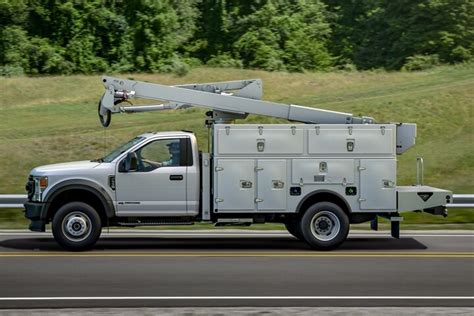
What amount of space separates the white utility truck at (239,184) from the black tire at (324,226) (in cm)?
2

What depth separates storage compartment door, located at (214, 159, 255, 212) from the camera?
15297mm

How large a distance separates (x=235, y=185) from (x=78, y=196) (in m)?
2.50

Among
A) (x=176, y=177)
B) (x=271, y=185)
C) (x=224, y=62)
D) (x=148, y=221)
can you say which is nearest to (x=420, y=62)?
(x=224, y=62)

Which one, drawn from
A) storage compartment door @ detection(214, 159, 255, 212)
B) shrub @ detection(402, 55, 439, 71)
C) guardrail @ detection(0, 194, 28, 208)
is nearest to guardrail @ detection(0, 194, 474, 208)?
guardrail @ detection(0, 194, 28, 208)

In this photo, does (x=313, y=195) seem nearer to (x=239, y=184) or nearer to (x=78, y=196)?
(x=239, y=184)

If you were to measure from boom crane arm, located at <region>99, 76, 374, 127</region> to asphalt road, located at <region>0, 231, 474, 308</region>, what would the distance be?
2.13 metres

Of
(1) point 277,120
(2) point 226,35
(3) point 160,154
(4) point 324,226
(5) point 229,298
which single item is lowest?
(5) point 229,298

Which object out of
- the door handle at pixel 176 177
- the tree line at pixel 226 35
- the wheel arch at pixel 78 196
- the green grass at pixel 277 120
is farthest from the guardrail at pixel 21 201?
the tree line at pixel 226 35

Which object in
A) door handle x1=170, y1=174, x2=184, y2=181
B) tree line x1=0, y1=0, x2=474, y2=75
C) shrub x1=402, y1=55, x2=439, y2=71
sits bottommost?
door handle x1=170, y1=174, x2=184, y2=181

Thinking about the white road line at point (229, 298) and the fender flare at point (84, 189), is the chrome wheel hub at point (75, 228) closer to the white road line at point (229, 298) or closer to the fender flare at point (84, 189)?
the fender flare at point (84, 189)

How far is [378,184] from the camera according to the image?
15453mm

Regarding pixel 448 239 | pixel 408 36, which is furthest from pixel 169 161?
pixel 408 36

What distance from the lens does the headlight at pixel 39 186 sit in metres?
15.3

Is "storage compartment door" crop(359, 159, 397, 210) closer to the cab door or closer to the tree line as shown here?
the cab door
